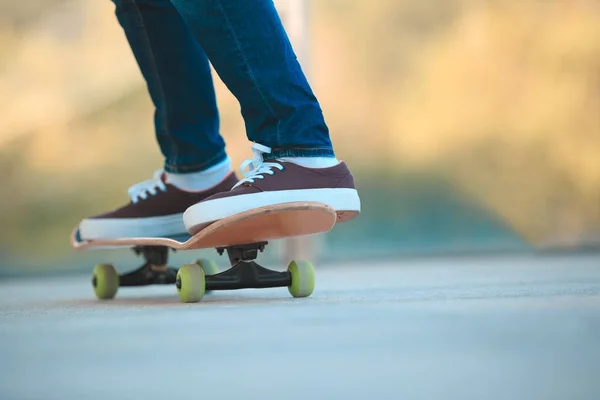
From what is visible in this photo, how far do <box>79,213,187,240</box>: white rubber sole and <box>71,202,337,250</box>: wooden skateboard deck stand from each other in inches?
10.3

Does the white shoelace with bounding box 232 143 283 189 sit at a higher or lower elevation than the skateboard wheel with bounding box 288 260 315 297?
higher

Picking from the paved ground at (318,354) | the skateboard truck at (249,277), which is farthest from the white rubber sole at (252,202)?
the paved ground at (318,354)

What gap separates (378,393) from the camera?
19.7 inches

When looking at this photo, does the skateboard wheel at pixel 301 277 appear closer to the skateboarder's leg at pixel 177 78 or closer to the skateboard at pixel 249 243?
the skateboard at pixel 249 243

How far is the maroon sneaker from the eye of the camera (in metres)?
1.58

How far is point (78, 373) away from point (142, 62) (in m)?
1.10

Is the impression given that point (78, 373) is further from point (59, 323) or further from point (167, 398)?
point (59, 323)

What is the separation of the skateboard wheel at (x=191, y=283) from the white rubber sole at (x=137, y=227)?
0.29 metres

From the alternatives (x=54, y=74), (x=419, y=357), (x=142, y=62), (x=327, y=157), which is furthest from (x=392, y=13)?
(x=419, y=357)

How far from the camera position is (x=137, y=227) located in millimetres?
1591

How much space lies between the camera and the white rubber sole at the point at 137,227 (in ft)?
5.20

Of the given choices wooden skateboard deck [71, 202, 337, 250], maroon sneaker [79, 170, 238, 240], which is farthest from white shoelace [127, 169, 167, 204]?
wooden skateboard deck [71, 202, 337, 250]

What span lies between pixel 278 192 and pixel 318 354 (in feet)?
1.94

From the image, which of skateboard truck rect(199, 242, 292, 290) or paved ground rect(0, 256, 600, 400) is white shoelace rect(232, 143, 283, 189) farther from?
paved ground rect(0, 256, 600, 400)
